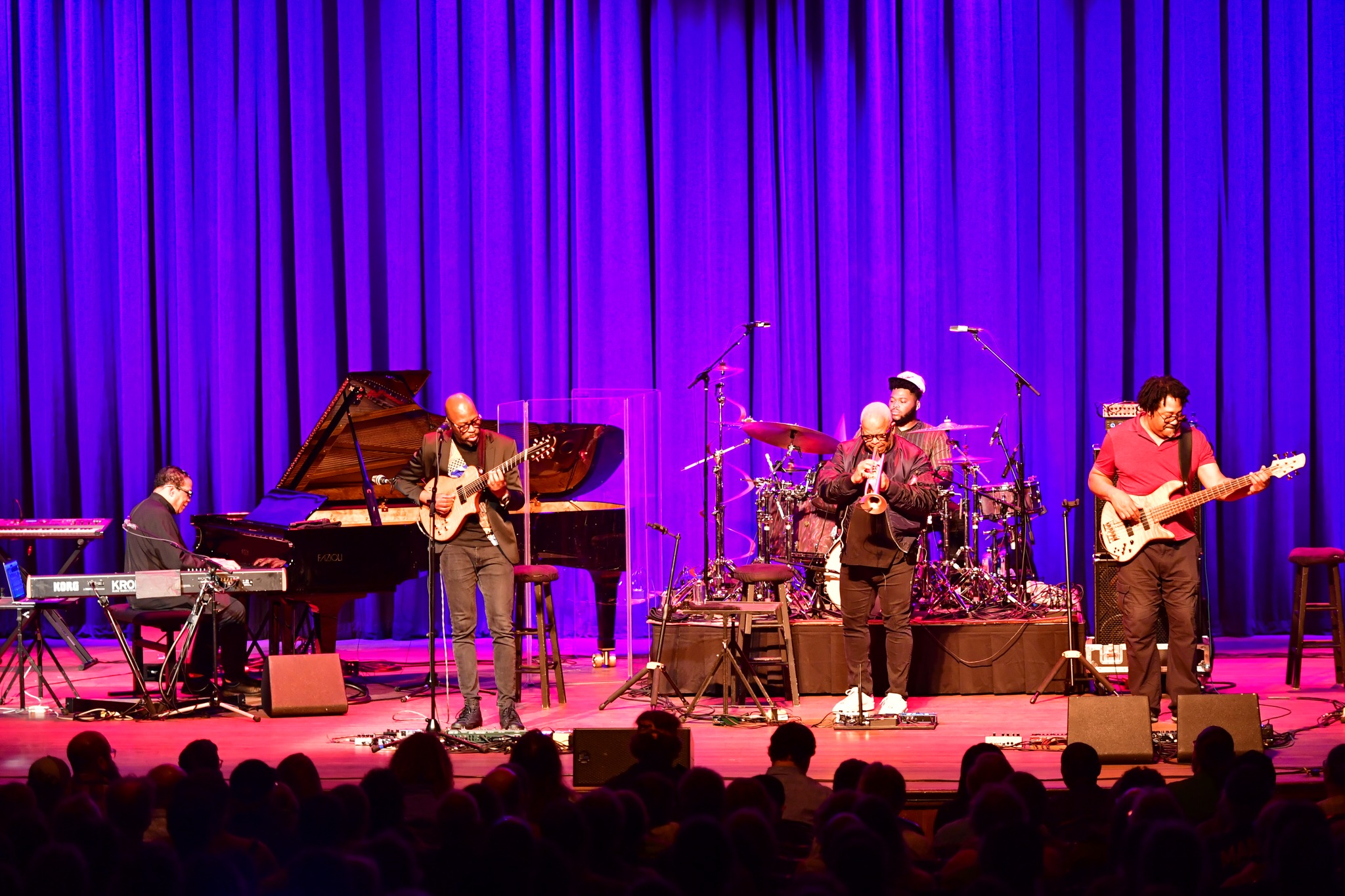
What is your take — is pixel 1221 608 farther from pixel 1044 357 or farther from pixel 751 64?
pixel 751 64

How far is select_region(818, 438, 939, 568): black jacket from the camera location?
24.6 feet

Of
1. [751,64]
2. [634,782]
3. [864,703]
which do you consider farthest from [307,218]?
[634,782]

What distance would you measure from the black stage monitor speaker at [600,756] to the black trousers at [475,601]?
5.67 ft

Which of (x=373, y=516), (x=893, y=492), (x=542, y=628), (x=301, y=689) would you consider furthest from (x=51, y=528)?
(x=893, y=492)

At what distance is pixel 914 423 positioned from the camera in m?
9.23

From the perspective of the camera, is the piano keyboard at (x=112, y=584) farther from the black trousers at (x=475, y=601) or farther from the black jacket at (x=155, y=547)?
the black trousers at (x=475, y=601)

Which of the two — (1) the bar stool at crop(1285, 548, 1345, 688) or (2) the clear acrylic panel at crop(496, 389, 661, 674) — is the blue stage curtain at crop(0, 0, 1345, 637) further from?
(1) the bar stool at crop(1285, 548, 1345, 688)

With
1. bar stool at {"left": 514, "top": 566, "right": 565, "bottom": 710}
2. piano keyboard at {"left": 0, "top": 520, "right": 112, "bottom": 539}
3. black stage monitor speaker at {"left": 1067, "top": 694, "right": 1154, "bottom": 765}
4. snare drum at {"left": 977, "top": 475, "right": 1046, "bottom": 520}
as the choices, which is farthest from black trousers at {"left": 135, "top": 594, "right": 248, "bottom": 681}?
black stage monitor speaker at {"left": 1067, "top": 694, "right": 1154, "bottom": 765}

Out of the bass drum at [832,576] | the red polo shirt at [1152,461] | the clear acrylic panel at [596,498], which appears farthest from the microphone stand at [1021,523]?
the clear acrylic panel at [596,498]

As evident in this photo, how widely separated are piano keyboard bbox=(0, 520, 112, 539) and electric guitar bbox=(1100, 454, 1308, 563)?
6.13 m

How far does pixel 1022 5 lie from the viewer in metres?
11.7

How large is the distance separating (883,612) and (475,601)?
83.0 inches

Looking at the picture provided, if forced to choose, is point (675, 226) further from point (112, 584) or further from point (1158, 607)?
point (1158, 607)

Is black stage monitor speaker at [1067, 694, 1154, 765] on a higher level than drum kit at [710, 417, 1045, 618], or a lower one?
lower
